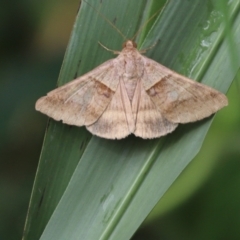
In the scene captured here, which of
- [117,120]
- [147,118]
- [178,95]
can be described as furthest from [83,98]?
[178,95]

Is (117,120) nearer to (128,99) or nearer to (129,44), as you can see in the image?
(128,99)

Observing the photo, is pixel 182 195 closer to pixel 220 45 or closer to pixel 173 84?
pixel 173 84

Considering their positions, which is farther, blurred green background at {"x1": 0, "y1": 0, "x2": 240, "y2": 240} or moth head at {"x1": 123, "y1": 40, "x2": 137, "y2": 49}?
blurred green background at {"x1": 0, "y1": 0, "x2": 240, "y2": 240}

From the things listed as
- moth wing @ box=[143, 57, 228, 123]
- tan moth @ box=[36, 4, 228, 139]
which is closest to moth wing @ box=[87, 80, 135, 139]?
tan moth @ box=[36, 4, 228, 139]

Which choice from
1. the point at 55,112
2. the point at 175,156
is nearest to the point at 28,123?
the point at 55,112

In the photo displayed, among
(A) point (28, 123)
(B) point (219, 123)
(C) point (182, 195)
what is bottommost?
(A) point (28, 123)

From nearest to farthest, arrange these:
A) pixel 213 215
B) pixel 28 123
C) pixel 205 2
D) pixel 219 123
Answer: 1. pixel 205 2
2. pixel 219 123
3. pixel 213 215
4. pixel 28 123

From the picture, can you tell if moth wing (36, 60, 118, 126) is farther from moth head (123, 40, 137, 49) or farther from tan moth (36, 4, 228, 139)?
moth head (123, 40, 137, 49)
